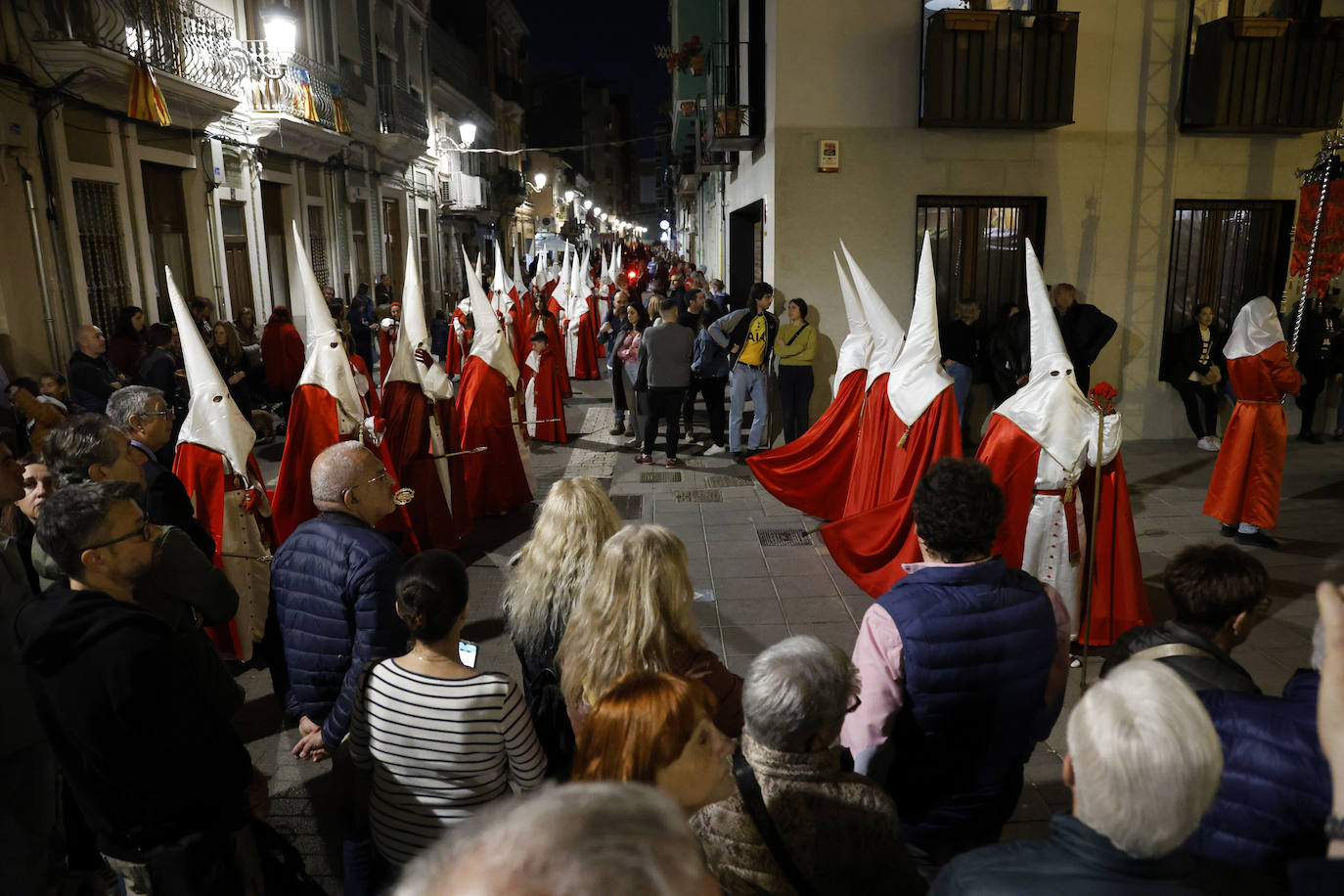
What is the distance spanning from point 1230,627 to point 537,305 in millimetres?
11316

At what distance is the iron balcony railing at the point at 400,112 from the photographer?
2264 cm

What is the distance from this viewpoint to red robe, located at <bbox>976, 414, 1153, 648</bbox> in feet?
15.9

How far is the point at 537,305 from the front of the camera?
13023 millimetres

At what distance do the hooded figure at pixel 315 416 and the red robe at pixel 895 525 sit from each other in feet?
8.90

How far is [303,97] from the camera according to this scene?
15.7 metres

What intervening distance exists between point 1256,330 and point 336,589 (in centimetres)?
619

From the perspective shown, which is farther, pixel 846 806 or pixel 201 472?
pixel 201 472

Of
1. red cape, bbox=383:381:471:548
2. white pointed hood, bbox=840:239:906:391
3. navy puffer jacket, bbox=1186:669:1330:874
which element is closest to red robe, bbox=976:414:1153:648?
white pointed hood, bbox=840:239:906:391

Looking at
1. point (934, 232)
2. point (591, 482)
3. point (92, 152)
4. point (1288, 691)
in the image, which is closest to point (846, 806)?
point (1288, 691)

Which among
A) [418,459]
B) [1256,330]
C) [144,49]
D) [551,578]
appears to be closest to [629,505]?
[418,459]

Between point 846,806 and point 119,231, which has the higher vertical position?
point 119,231

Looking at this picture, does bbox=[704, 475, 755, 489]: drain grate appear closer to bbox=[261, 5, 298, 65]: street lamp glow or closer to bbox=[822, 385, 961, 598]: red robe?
bbox=[822, 385, 961, 598]: red robe

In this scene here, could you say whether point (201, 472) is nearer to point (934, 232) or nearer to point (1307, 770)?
point (1307, 770)

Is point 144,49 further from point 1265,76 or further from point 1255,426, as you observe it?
point 1265,76
